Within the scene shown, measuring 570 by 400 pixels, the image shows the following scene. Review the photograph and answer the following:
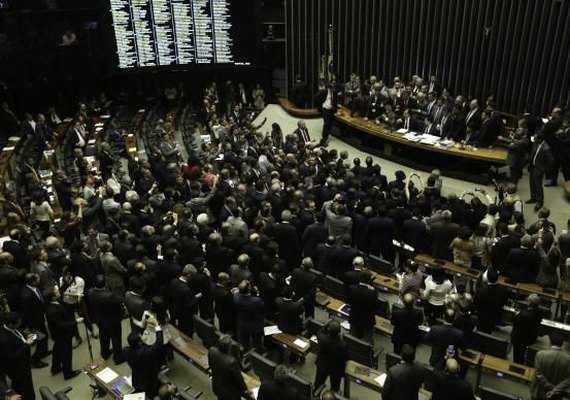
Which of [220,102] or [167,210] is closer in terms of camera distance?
[167,210]

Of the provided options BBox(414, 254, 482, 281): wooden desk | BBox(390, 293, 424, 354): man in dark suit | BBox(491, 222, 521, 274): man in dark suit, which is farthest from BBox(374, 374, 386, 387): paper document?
BBox(491, 222, 521, 274): man in dark suit

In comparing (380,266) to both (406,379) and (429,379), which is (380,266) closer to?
(429,379)

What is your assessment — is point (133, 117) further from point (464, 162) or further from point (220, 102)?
point (464, 162)

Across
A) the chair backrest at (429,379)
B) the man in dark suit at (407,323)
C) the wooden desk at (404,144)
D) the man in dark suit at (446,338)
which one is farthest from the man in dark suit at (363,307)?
the wooden desk at (404,144)

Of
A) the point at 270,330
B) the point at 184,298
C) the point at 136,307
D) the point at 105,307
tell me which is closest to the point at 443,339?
the point at 270,330

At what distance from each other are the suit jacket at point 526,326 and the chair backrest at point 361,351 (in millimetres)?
1713

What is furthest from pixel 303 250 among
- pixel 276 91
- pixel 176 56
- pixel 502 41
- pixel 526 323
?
pixel 276 91

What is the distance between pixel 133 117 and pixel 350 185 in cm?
981

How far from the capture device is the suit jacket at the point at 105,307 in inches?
277

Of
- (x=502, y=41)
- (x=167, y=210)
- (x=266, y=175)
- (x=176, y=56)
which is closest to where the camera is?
(x=167, y=210)

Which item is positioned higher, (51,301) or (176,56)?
(176,56)

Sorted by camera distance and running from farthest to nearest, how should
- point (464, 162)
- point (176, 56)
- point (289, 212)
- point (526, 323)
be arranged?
point (176, 56), point (464, 162), point (289, 212), point (526, 323)

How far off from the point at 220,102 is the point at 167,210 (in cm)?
1038

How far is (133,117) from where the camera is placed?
17.7 meters
